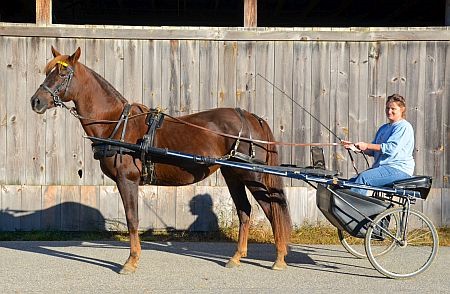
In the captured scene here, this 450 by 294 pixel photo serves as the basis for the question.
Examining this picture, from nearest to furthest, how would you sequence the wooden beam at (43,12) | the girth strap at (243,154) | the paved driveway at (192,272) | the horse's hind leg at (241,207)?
1. the paved driveway at (192,272)
2. the girth strap at (243,154)
3. the horse's hind leg at (241,207)
4. the wooden beam at (43,12)

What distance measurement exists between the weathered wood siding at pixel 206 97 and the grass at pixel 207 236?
132mm

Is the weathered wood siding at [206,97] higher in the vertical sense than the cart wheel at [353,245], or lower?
higher

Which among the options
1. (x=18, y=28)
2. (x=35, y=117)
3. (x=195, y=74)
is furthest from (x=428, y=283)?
(x=18, y=28)

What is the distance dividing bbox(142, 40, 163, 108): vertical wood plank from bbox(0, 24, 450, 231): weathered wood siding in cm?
1

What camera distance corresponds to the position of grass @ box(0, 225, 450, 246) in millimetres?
7695

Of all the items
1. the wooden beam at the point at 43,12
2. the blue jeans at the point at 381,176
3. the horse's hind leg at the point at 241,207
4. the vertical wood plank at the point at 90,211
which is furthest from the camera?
the vertical wood plank at the point at 90,211

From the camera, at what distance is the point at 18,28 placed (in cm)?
793

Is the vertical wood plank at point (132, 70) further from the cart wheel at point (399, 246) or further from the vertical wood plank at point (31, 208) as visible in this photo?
the cart wheel at point (399, 246)

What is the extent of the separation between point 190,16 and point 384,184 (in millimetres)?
7935

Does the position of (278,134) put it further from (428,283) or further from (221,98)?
(428,283)

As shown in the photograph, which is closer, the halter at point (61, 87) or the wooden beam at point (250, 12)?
the halter at point (61, 87)

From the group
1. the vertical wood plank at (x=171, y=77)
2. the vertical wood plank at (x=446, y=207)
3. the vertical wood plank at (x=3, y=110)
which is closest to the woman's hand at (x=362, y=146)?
the vertical wood plank at (x=446, y=207)

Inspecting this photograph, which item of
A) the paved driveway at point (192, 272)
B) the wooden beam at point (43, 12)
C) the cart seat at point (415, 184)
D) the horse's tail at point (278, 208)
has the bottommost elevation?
the paved driveway at point (192, 272)

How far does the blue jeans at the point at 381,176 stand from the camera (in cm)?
565
